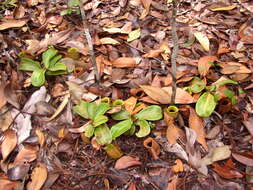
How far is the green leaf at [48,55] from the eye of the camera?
199 cm

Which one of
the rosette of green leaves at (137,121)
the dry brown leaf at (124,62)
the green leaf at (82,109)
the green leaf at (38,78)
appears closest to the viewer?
the rosette of green leaves at (137,121)

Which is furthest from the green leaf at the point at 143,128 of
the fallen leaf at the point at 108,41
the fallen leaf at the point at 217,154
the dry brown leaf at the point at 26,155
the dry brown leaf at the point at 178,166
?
the fallen leaf at the point at 108,41

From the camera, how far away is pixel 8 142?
1764mm

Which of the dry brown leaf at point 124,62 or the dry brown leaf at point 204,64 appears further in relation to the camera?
the dry brown leaf at point 124,62

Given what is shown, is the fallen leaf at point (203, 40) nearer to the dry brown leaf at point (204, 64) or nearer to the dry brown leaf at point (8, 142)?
the dry brown leaf at point (204, 64)

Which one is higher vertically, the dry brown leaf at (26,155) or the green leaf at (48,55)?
the green leaf at (48,55)

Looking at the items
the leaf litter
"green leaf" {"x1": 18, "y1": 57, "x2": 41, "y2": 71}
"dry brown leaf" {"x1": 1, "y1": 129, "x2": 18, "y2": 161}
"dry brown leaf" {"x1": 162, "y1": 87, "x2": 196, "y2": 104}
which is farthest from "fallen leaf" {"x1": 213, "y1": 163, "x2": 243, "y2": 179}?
"green leaf" {"x1": 18, "y1": 57, "x2": 41, "y2": 71}

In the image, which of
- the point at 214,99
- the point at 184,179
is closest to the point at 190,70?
the point at 214,99

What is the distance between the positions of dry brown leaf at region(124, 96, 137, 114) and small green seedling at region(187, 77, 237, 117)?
36cm

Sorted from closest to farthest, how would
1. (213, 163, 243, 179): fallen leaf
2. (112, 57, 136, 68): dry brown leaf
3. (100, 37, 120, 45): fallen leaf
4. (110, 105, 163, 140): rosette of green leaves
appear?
(213, 163, 243, 179): fallen leaf → (110, 105, 163, 140): rosette of green leaves → (112, 57, 136, 68): dry brown leaf → (100, 37, 120, 45): fallen leaf

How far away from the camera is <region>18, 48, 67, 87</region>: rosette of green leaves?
6.49 feet

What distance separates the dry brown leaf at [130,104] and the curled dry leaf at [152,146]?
0.70 feet

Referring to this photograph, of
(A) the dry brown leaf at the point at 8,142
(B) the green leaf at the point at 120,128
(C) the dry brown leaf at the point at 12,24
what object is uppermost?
(C) the dry brown leaf at the point at 12,24

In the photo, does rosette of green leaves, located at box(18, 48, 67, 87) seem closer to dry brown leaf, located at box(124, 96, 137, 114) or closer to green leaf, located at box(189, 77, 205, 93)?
dry brown leaf, located at box(124, 96, 137, 114)
